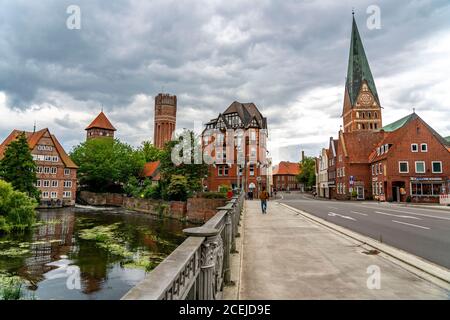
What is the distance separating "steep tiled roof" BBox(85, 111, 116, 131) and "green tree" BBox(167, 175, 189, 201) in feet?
211

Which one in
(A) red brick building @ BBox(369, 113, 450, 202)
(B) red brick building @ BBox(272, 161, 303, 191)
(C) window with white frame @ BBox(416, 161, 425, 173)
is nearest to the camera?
(A) red brick building @ BBox(369, 113, 450, 202)

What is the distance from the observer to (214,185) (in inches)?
2149

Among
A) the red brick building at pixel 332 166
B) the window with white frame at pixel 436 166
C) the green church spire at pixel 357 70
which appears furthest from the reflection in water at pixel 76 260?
the green church spire at pixel 357 70

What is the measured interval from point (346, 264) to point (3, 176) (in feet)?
170

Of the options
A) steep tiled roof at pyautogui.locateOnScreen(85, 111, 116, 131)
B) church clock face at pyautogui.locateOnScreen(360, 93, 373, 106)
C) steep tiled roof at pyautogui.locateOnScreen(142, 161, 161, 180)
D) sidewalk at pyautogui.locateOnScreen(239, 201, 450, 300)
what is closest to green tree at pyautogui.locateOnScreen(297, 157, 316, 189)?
church clock face at pyautogui.locateOnScreen(360, 93, 373, 106)

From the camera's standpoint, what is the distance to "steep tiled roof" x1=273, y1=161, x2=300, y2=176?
4296 inches

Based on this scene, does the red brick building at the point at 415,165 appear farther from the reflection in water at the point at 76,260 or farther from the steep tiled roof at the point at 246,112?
the reflection in water at the point at 76,260

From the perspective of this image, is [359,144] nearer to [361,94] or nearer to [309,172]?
[309,172]

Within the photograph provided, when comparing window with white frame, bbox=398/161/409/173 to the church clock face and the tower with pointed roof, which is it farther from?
the tower with pointed roof

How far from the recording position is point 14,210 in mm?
28281

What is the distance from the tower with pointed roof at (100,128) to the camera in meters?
96.4

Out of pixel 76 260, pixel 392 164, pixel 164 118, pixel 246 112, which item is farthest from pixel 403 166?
pixel 164 118

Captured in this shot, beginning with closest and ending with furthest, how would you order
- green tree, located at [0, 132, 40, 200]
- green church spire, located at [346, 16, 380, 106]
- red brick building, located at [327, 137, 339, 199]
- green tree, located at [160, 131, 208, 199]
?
green tree, located at [160, 131, 208, 199] → green tree, located at [0, 132, 40, 200] → red brick building, located at [327, 137, 339, 199] → green church spire, located at [346, 16, 380, 106]
